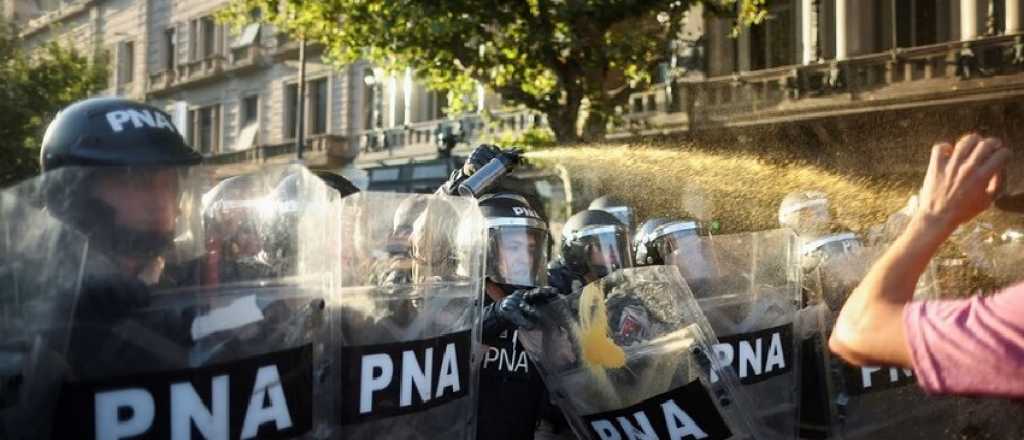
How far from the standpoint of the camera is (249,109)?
32125mm

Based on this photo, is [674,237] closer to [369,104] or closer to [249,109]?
[369,104]

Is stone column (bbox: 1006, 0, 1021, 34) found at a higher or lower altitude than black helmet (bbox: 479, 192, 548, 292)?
higher

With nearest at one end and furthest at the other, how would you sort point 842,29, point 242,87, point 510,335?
point 510,335
point 842,29
point 242,87

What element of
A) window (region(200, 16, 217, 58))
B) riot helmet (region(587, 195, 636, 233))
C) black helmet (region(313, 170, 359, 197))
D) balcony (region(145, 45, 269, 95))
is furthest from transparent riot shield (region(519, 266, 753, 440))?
window (region(200, 16, 217, 58))

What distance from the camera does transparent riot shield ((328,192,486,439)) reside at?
2.42 meters

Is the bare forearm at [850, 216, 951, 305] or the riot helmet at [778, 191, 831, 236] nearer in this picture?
the bare forearm at [850, 216, 951, 305]

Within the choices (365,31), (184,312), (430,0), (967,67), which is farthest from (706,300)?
(967,67)

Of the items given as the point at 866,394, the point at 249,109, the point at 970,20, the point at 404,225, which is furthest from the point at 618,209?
the point at 249,109

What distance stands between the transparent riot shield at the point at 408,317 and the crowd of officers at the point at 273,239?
0.09 ft

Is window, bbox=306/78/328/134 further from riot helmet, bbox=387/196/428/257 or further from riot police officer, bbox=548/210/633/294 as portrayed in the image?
riot helmet, bbox=387/196/428/257

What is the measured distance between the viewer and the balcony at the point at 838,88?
14.1 metres

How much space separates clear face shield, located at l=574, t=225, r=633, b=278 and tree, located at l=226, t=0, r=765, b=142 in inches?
238

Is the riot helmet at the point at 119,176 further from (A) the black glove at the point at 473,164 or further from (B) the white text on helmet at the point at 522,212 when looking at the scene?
(A) the black glove at the point at 473,164

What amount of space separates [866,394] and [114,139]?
2.57 meters
